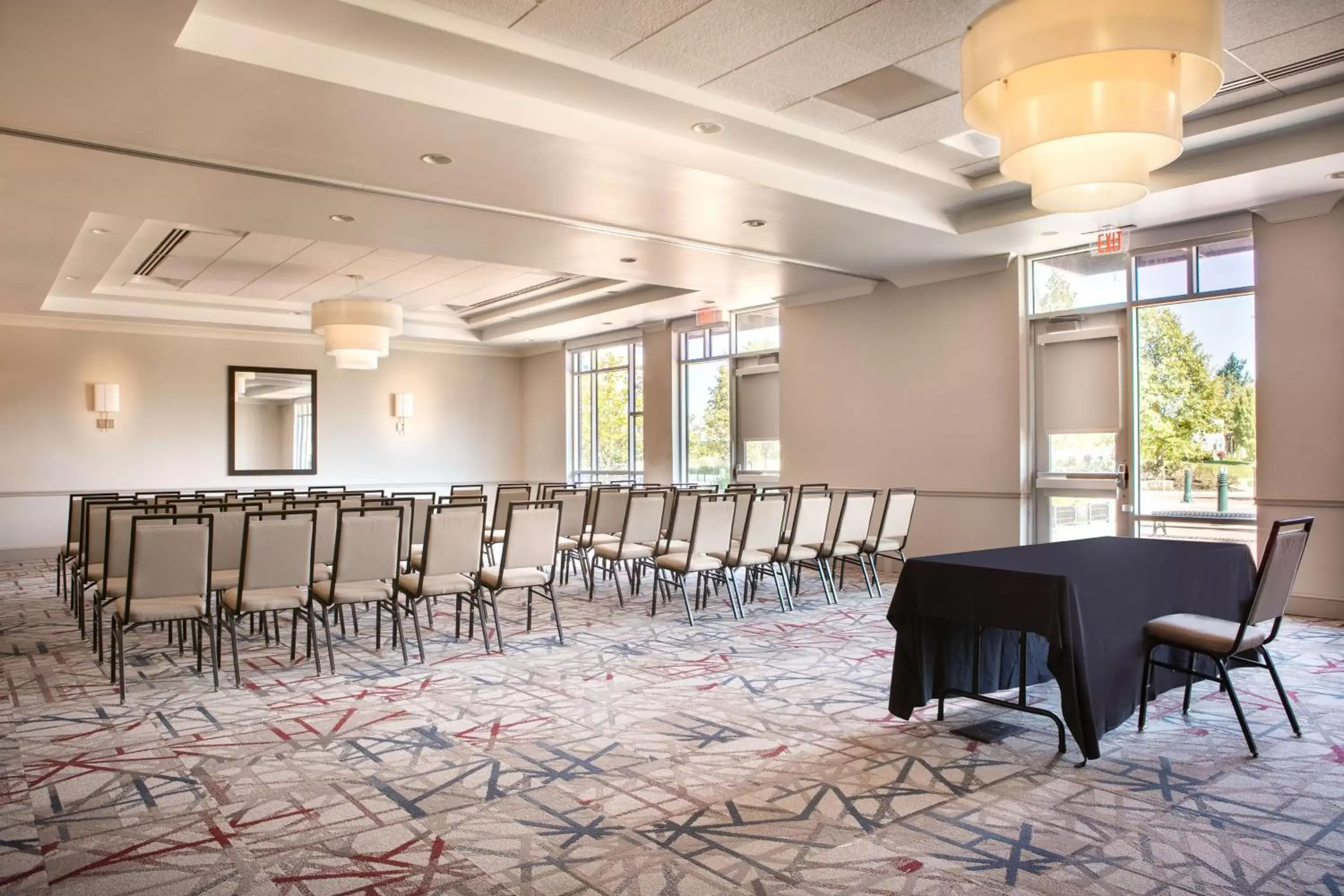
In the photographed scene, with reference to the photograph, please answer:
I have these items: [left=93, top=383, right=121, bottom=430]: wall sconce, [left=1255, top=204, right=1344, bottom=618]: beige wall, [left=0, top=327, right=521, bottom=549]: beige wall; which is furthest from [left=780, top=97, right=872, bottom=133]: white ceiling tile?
[left=93, top=383, right=121, bottom=430]: wall sconce

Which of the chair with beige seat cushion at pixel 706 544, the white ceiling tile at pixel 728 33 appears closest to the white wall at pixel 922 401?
the chair with beige seat cushion at pixel 706 544

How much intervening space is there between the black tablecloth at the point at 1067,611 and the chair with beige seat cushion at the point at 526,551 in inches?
111

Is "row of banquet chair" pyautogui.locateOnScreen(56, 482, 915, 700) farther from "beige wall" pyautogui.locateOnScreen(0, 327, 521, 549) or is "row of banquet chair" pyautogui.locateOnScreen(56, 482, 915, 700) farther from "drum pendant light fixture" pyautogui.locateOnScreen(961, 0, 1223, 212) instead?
"drum pendant light fixture" pyautogui.locateOnScreen(961, 0, 1223, 212)

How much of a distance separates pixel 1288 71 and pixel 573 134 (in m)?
4.35

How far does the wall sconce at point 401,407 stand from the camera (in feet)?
49.2

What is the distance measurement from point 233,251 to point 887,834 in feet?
31.0

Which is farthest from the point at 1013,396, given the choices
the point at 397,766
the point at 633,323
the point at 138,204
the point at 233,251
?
the point at 233,251

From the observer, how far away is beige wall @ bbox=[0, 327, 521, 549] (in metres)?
12.1

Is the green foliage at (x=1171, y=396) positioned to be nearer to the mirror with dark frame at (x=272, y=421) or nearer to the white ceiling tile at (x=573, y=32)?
the white ceiling tile at (x=573, y=32)

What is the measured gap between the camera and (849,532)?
8148mm

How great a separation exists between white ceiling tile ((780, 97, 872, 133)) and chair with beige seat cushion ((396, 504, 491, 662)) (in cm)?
341

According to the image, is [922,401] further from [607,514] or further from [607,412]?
[607,412]

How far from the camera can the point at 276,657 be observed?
6.01m

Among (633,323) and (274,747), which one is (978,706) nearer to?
(274,747)
